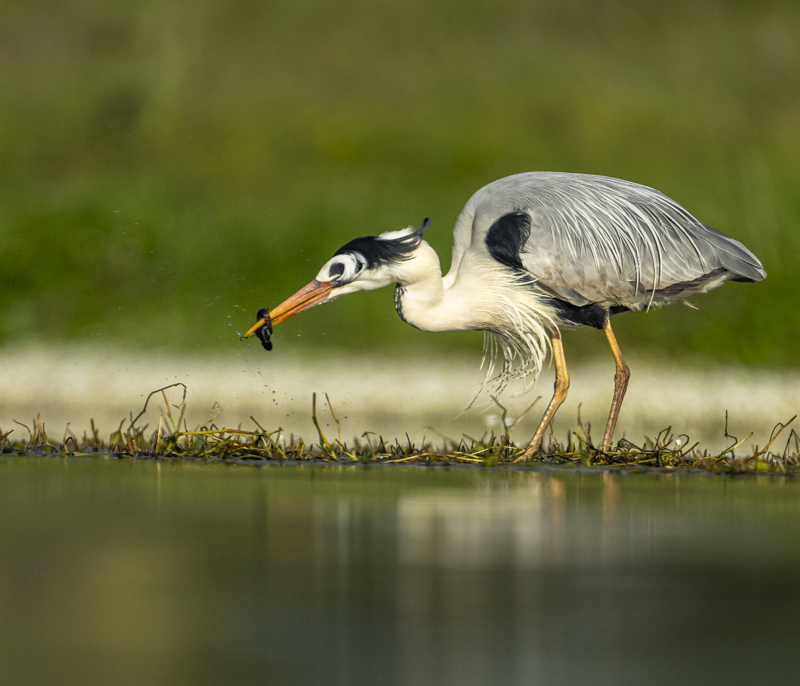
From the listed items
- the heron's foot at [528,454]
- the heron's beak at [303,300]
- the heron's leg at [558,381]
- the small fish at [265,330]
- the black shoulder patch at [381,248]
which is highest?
the black shoulder patch at [381,248]

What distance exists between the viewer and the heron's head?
21.8 ft

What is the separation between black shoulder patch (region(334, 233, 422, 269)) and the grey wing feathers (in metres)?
0.40

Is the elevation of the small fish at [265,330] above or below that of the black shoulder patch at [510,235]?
below

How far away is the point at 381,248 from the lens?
6746mm

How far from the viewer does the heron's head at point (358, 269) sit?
6.64m

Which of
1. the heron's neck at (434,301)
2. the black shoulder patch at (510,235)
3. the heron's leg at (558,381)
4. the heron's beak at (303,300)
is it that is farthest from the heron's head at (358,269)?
the heron's leg at (558,381)

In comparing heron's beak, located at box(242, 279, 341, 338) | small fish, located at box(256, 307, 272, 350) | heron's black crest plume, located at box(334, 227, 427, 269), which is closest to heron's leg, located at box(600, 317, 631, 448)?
heron's black crest plume, located at box(334, 227, 427, 269)

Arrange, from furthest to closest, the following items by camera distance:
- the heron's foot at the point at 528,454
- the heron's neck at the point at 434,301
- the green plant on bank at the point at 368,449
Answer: the heron's neck at the point at 434,301 → the heron's foot at the point at 528,454 → the green plant on bank at the point at 368,449

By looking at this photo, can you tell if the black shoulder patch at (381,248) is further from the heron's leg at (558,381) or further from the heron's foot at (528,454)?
the heron's foot at (528,454)

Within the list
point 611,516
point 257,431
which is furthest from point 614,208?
point 611,516

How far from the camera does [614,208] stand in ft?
23.5

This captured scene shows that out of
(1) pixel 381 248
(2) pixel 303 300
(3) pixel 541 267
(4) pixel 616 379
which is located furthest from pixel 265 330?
(4) pixel 616 379

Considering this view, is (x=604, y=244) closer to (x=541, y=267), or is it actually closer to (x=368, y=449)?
(x=541, y=267)

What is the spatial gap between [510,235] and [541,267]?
0.76 ft
